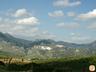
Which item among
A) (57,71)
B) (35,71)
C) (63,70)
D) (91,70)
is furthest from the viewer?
(35,71)

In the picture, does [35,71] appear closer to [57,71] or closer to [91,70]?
[57,71]

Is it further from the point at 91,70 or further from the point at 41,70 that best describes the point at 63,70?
the point at 91,70

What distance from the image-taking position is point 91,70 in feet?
72.1

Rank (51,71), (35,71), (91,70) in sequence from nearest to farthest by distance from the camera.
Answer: (91,70) < (35,71) < (51,71)

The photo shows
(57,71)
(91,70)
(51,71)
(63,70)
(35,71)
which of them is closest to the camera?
(91,70)

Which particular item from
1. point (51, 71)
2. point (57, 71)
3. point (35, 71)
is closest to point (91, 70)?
point (57, 71)

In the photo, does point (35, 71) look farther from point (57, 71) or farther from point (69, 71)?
point (69, 71)

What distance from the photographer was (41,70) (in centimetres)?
4575

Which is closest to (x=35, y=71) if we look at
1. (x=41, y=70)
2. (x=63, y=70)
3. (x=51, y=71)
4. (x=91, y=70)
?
(x=41, y=70)

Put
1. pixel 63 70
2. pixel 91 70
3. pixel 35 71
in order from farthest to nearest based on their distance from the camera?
1. pixel 35 71
2. pixel 63 70
3. pixel 91 70

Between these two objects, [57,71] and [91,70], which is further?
[57,71]

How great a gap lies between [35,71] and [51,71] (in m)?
4.77

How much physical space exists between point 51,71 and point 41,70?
348 cm

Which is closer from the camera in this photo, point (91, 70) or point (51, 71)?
point (91, 70)
